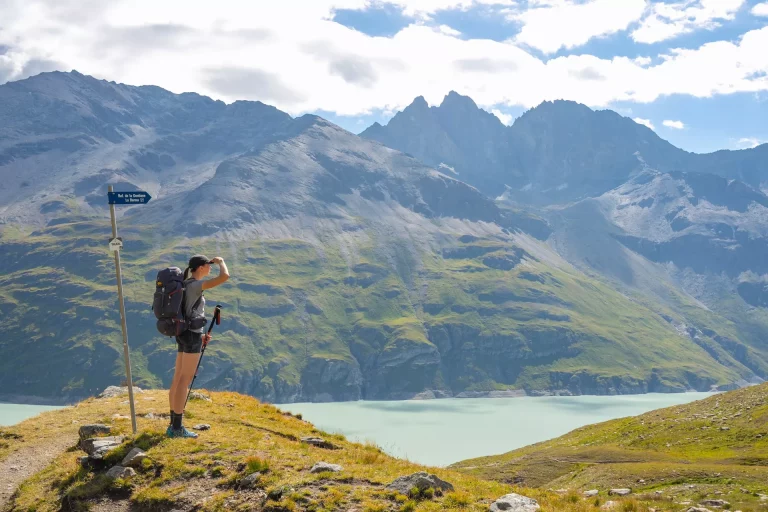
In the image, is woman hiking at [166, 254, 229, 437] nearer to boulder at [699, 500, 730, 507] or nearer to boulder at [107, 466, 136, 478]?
boulder at [107, 466, 136, 478]

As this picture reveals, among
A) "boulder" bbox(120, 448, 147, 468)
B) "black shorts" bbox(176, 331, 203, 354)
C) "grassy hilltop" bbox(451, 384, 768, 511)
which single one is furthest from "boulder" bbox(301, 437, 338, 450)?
"grassy hilltop" bbox(451, 384, 768, 511)

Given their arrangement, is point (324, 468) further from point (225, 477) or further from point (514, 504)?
point (514, 504)

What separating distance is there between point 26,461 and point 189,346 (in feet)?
19.4

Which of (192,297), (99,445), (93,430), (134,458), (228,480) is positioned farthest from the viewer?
(93,430)

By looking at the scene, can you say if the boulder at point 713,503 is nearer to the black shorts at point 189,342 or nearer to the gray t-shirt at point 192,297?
the black shorts at point 189,342

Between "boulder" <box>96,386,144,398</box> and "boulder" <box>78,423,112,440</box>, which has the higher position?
"boulder" <box>78,423,112,440</box>

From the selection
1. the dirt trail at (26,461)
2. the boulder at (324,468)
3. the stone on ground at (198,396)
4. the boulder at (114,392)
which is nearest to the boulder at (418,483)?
the boulder at (324,468)

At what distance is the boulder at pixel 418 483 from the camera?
45.2 feet

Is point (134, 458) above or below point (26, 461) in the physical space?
above

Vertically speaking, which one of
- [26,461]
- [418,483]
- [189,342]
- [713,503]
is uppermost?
[189,342]

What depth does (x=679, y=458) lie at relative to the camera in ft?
96.1

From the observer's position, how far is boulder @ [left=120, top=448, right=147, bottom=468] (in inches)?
610

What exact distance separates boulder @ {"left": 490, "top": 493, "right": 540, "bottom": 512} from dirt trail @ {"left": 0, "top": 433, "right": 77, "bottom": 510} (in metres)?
11.6

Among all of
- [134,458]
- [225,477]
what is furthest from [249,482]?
[134,458]
